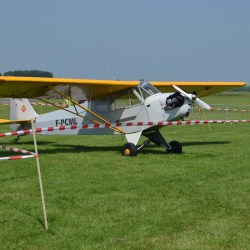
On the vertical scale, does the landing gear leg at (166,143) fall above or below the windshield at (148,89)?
below

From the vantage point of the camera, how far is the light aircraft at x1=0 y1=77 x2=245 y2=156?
39.0ft

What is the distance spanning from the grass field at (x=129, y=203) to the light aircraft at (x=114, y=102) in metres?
1.49

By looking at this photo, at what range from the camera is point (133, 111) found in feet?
42.3

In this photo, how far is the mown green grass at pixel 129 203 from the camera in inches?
191

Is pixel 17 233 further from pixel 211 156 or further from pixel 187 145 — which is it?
pixel 187 145

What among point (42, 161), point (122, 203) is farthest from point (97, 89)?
point (122, 203)

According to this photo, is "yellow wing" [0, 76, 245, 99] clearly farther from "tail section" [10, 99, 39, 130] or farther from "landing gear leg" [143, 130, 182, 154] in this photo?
"tail section" [10, 99, 39, 130]

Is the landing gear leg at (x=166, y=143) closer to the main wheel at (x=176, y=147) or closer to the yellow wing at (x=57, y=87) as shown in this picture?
the main wheel at (x=176, y=147)

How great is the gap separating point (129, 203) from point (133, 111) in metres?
6.65

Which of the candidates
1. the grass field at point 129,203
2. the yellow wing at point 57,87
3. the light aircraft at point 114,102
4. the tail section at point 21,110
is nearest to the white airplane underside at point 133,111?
the light aircraft at point 114,102

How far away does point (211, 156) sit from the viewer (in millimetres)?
11609

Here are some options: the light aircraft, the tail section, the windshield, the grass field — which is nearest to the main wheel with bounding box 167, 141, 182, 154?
the light aircraft

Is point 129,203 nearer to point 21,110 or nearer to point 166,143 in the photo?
point 166,143

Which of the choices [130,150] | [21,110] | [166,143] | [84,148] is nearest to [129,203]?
[130,150]
